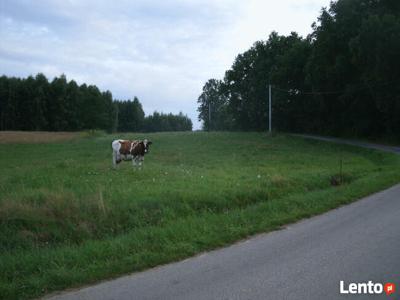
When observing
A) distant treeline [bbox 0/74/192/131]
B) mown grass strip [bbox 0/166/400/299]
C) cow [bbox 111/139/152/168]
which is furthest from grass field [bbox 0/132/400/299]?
distant treeline [bbox 0/74/192/131]

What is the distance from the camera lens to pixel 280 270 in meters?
7.31

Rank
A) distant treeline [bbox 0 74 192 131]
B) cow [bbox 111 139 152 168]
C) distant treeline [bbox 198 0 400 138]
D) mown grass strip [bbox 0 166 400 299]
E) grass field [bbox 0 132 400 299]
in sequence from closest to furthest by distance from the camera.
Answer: mown grass strip [bbox 0 166 400 299], grass field [bbox 0 132 400 299], cow [bbox 111 139 152 168], distant treeline [bbox 198 0 400 138], distant treeline [bbox 0 74 192 131]

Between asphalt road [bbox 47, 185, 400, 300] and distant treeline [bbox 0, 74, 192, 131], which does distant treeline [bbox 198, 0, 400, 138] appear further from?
distant treeline [bbox 0, 74, 192, 131]

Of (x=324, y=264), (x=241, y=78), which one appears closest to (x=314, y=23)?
(x=241, y=78)

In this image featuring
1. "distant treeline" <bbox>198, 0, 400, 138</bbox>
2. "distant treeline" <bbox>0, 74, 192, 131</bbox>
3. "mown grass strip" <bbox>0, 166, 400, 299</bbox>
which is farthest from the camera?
"distant treeline" <bbox>0, 74, 192, 131</bbox>

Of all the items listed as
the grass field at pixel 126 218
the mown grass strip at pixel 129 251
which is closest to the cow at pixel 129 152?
the grass field at pixel 126 218

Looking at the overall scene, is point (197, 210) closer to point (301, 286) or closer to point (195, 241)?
point (195, 241)

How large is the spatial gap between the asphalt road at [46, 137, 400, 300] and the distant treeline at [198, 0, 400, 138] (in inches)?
1444

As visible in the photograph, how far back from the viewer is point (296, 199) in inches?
558

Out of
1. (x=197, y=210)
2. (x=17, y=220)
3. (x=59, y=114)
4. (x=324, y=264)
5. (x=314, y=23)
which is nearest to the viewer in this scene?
(x=324, y=264)

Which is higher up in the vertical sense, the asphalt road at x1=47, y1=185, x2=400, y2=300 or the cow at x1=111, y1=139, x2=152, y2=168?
the cow at x1=111, y1=139, x2=152, y2=168

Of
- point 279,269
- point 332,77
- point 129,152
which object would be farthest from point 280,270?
point 332,77

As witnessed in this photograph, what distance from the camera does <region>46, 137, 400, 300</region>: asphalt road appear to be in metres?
6.39

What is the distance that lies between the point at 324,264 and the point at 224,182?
9422 mm
